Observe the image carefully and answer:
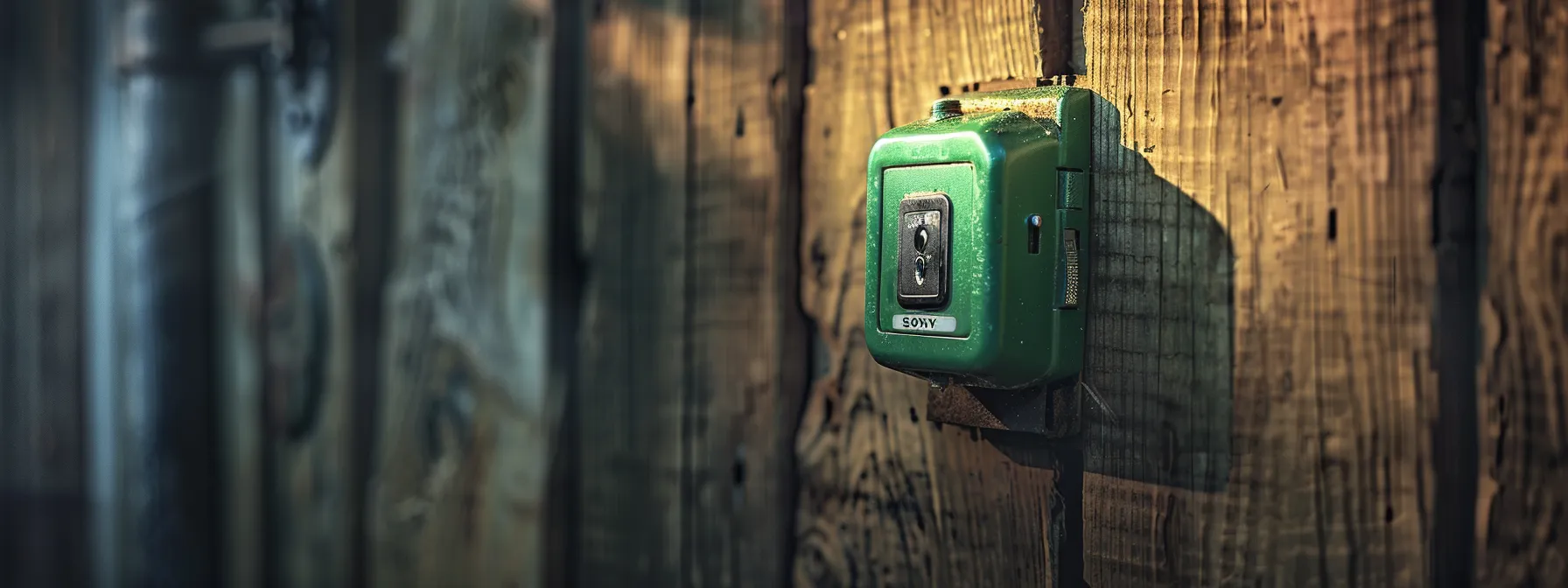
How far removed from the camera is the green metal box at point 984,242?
45.2 inches

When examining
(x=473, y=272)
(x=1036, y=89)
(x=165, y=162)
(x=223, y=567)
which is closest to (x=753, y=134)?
(x=1036, y=89)

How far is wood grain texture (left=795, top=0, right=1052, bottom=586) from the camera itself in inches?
53.2

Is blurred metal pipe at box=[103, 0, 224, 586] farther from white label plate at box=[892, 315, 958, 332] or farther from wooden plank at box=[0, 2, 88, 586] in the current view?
white label plate at box=[892, 315, 958, 332]

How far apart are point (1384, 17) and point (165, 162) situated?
204 cm

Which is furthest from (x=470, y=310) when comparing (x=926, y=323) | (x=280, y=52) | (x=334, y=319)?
(x=926, y=323)

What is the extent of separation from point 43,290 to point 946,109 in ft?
6.50

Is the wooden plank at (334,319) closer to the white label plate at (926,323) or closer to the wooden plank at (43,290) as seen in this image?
the wooden plank at (43,290)

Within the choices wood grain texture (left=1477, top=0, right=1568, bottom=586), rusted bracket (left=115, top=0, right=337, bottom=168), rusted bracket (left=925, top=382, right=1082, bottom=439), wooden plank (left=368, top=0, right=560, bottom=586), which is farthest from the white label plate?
rusted bracket (left=115, top=0, right=337, bottom=168)

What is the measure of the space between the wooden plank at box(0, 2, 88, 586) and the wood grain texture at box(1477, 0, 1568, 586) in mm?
2354

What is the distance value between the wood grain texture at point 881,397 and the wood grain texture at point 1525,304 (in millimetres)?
445

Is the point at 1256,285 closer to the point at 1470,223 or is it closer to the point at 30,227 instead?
the point at 1470,223

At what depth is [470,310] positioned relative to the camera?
6.33ft

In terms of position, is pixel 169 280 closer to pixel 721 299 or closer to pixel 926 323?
pixel 721 299

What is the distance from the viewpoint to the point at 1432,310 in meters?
1.05
